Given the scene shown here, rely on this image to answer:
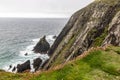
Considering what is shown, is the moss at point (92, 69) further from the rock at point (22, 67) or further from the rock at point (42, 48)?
the rock at point (42, 48)

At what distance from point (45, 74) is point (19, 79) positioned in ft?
11.6

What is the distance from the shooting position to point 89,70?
21.5 meters

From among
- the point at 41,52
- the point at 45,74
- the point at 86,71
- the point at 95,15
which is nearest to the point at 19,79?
the point at 45,74

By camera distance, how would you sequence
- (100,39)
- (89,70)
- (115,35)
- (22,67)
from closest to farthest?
(89,70) → (115,35) → (100,39) → (22,67)

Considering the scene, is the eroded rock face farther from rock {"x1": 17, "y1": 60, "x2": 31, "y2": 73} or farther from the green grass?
rock {"x1": 17, "y1": 60, "x2": 31, "y2": 73}

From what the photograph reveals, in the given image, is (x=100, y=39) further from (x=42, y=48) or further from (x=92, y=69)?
(x=42, y=48)

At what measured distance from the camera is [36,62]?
10419cm

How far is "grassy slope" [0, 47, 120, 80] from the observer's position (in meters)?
20.0

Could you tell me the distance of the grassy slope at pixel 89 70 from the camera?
20.0 meters

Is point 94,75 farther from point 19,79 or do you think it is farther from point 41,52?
point 41,52

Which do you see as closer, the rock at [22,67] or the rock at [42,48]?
the rock at [22,67]

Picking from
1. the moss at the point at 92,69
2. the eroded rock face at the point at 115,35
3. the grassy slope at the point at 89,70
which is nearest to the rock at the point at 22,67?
the eroded rock face at the point at 115,35

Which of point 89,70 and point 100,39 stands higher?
point 89,70

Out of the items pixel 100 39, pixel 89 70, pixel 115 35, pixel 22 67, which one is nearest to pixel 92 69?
pixel 89 70
